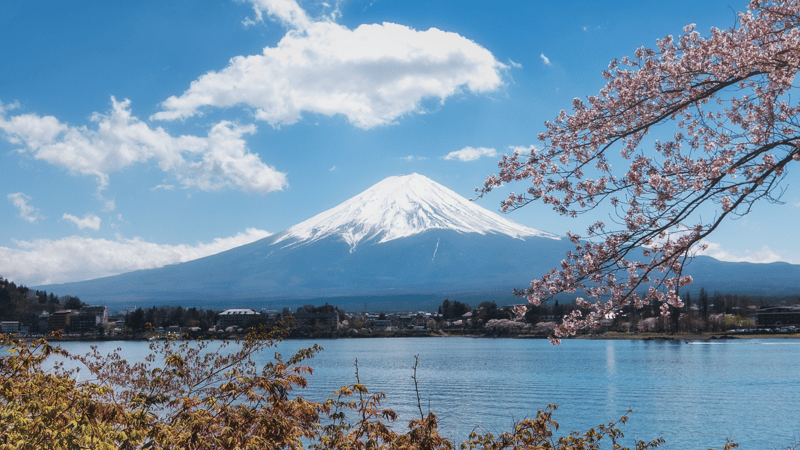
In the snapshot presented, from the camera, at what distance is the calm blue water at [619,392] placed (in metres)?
18.3

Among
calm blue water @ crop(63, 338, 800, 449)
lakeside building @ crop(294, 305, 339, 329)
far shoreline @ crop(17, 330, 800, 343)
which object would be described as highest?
lakeside building @ crop(294, 305, 339, 329)

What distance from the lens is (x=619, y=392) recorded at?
88.9 feet

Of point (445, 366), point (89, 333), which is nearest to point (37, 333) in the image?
point (89, 333)

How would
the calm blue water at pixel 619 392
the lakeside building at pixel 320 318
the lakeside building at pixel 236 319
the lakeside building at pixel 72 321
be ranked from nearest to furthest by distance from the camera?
the calm blue water at pixel 619 392, the lakeside building at pixel 72 321, the lakeside building at pixel 320 318, the lakeside building at pixel 236 319

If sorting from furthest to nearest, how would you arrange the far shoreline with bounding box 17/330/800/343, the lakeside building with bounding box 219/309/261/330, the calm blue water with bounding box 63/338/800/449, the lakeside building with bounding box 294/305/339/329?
the lakeside building with bounding box 219/309/261/330, the lakeside building with bounding box 294/305/339/329, the far shoreline with bounding box 17/330/800/343, the calm blue water with bounding box 63/338/800/449

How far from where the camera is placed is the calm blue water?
18344 mm

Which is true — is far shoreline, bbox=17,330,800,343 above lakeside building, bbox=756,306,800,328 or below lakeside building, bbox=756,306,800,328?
below

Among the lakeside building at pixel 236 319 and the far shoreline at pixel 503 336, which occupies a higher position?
the lakeside building at pixel 236 319

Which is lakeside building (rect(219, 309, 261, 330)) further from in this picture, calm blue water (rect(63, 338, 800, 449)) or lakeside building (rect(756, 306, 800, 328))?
lakeside building (rect(756, 306, 800, 328))

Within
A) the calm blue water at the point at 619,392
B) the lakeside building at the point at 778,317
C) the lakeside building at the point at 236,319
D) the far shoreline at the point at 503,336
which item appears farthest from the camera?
the lakeside building at the point at 236,319

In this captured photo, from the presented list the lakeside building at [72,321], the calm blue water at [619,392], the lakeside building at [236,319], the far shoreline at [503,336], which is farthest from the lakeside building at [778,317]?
the lakeside building at [72,321]

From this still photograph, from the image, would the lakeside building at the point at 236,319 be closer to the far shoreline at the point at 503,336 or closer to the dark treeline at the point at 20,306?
the far shoreline at the point at 503,336

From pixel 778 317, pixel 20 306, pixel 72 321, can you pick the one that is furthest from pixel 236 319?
pixel 778 317

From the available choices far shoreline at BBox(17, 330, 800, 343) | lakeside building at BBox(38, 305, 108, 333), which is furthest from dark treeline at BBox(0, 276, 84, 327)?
far shoreline at BBox(17, 330, 800, 343)
